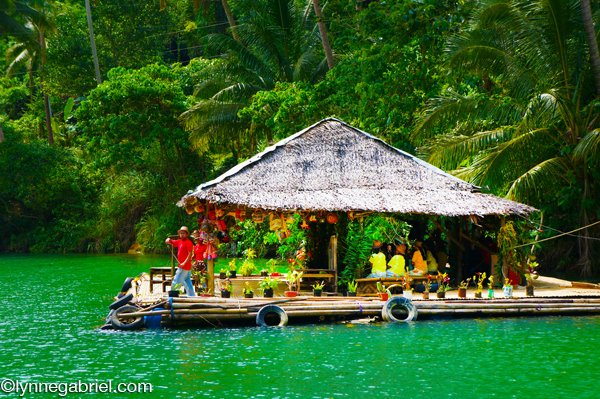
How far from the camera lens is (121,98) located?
34.8m

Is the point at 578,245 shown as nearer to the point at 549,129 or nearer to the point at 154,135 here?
the point at 549,129

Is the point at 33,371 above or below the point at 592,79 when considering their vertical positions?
below

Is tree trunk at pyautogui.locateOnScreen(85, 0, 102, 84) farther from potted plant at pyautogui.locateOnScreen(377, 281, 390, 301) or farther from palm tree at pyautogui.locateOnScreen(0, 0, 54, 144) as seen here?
potted plant at pyautogui.locateOnScreen(377, 281, 390, 301)

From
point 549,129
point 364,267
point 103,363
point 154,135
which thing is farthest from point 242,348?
point 154,135

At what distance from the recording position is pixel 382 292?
53.5 feet

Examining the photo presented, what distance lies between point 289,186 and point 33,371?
639 cm

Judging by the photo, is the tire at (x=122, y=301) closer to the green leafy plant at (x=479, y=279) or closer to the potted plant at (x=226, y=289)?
the potted plant at (x=226, y=289)

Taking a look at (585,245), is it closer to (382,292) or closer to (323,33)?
(382,292)

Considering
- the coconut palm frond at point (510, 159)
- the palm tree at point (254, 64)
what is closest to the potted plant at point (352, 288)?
the coconut palm frond at point (510, 159)

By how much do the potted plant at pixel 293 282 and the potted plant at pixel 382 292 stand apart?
1393mm

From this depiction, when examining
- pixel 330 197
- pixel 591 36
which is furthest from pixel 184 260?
pixel 591 36

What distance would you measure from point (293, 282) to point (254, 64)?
16.4 meters

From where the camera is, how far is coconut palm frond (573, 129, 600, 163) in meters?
20.7

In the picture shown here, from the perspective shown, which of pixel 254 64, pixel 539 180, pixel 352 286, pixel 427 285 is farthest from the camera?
pixel 254 64
